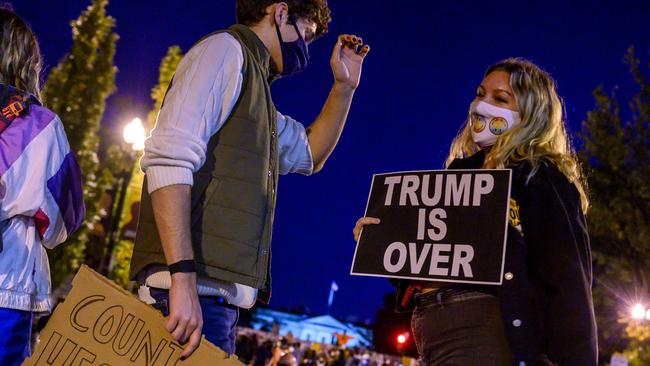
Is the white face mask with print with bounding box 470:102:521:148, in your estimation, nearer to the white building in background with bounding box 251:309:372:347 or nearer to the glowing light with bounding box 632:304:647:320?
the glowing light with bounding box 632:304:647:320

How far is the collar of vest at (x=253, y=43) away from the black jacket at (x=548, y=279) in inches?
55.7

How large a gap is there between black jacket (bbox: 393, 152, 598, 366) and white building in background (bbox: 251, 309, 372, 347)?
4644 inches

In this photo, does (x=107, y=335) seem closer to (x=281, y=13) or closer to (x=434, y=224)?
(x=434, y=224)

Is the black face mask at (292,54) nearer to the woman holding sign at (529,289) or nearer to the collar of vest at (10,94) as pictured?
the woman holding sign at (529,289)

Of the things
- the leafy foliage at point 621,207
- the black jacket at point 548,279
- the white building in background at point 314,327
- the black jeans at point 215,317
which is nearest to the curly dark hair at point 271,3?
the black jacket at point 548,279

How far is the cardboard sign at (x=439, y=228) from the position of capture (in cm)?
301

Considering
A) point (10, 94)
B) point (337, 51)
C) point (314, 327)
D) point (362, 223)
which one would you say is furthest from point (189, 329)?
point (314, 327)

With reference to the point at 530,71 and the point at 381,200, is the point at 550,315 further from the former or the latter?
the point at 530,71

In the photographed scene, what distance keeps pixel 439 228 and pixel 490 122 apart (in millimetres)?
739

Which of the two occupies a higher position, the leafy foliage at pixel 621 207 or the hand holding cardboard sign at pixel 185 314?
the leafy foliage at pixel 621 207

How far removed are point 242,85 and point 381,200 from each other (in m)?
1.00

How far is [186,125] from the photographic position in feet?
8.91

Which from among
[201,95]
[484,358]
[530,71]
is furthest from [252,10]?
[484,358]

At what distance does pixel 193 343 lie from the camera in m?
2.50
